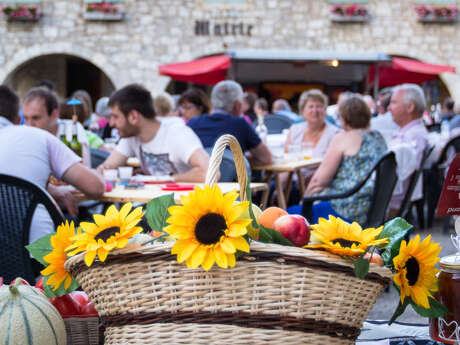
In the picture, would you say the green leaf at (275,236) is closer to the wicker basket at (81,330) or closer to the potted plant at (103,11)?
the wicker basket at (81,330)

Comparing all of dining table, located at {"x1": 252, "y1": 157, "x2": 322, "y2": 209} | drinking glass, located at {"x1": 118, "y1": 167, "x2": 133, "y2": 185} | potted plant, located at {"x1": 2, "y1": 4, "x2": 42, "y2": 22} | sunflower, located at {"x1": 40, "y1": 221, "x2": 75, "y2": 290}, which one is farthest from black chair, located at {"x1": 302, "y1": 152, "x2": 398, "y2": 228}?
potted plant, located at {"x1": 2, "y1": 4, "x2": 42, "y2": 22}

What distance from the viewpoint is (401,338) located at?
1.48 metres

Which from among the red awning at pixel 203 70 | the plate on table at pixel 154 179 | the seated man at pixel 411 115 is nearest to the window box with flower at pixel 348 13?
the red awning at pixel 203 70

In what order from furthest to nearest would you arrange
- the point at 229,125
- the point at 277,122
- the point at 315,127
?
the point at 277,122, the point at 315,127, the point at 229,125

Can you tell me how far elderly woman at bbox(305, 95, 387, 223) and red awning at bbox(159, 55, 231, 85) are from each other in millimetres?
6038

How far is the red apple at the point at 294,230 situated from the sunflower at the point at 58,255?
14.4 inches

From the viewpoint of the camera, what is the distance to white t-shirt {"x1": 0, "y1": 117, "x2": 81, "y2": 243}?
9.06ft

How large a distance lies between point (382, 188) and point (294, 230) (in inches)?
105

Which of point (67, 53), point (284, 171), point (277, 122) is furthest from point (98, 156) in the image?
point (67, 53)

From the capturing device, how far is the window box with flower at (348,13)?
1436 cm

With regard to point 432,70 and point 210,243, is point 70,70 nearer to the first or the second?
point 432,70

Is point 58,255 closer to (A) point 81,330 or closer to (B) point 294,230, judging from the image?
(A) point 81,330

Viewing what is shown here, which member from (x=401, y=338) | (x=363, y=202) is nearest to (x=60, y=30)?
(x=363, y=202)

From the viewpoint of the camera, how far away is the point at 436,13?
564 inches
